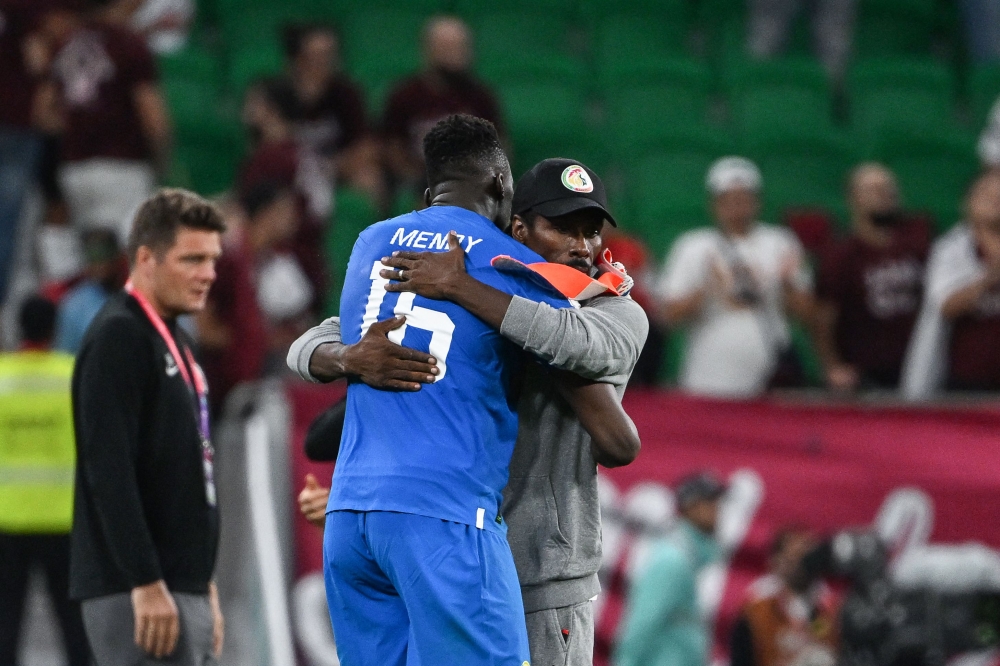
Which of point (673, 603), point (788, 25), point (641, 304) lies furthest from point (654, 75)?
point (673, 603)

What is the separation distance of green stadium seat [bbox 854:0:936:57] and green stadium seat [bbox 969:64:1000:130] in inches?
37.7

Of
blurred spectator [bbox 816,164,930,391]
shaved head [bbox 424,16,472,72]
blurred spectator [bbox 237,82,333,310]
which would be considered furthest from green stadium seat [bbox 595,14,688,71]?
blurred spectator [bbox 816,164,930,391]

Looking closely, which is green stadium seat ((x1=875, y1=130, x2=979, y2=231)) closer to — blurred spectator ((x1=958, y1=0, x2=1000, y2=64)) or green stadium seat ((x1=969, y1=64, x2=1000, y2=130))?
green stadium seat ((x1=969, y1=64, x2=1000, y2=130))

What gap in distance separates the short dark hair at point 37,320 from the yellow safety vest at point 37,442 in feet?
0.27

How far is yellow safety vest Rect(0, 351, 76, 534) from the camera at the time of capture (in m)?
6.82

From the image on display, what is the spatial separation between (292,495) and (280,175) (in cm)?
252

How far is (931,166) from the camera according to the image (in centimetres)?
1070

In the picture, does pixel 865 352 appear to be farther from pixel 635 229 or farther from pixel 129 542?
pixel 129 542

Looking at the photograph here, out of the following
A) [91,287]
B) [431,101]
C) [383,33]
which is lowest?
[91,287]

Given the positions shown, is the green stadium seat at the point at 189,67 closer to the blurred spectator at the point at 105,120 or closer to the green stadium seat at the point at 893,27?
the blurred spectator at the point at 105,120

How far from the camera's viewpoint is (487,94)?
941cm

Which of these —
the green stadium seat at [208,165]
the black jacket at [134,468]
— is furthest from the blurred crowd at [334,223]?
the black jacket at [134,468]

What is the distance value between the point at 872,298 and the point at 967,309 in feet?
2.92

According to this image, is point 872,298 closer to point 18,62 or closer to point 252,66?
point 252,66
